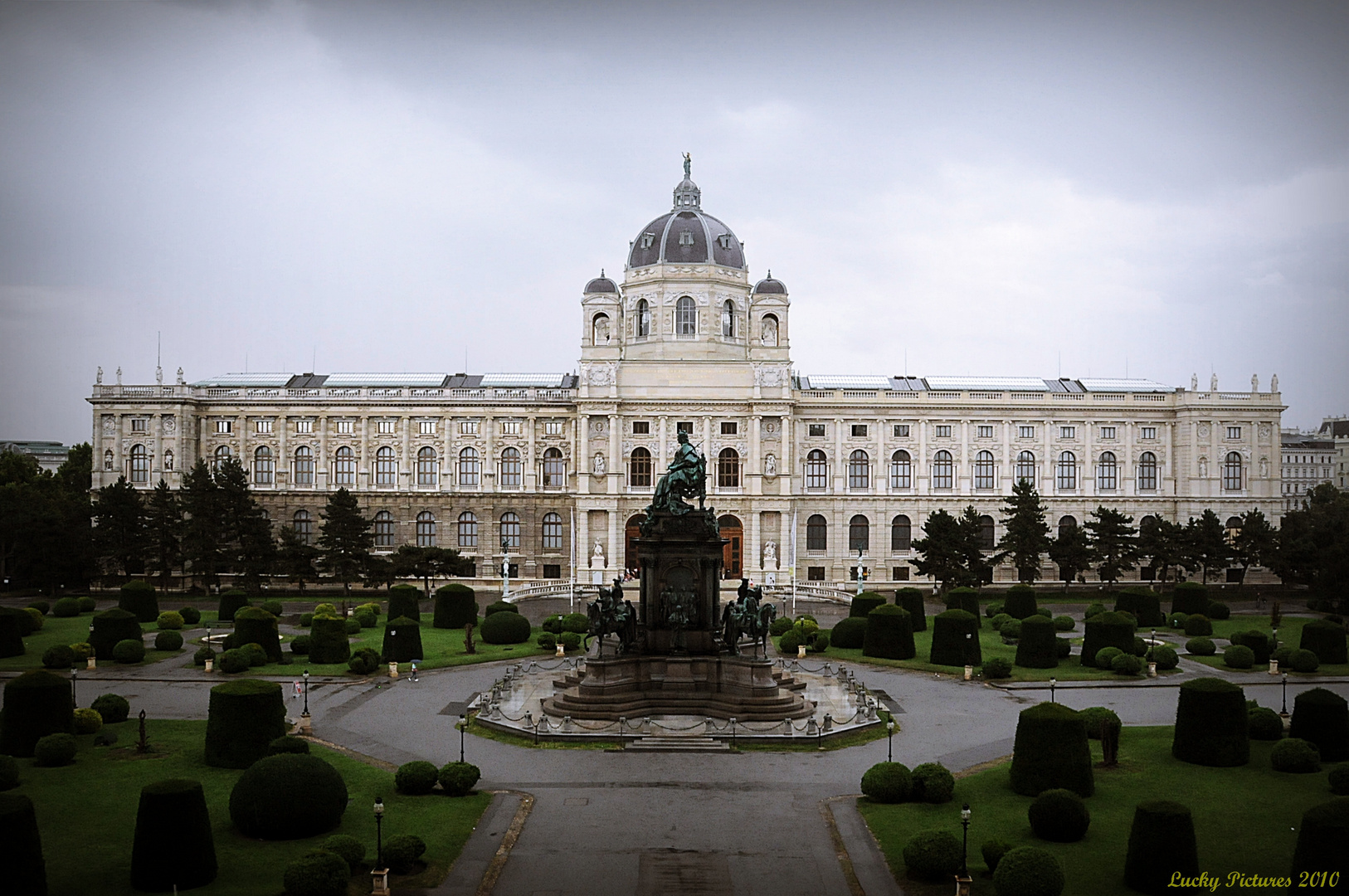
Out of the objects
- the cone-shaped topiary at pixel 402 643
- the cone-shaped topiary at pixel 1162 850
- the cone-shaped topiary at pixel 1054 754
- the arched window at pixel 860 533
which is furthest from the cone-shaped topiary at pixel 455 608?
the cone-shaped topiary at pixel 1162 850

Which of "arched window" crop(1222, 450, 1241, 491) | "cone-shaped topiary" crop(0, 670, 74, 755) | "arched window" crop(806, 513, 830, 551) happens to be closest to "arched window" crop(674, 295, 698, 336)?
"arched window" crop(806, 513, 830, 551)

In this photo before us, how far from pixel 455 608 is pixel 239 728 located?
90.0ft

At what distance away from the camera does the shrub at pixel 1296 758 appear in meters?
28.8

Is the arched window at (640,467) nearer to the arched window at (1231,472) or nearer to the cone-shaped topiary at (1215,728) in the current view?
the arched window at (1231,472)

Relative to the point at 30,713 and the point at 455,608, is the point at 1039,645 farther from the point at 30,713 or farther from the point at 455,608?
the point at 30,713

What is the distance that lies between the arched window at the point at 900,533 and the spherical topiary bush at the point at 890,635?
3337cm

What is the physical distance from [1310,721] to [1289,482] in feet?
340

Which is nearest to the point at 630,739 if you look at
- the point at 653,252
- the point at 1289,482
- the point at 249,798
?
the point at 249,798

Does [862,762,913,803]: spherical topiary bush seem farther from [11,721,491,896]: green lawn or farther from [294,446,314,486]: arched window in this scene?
[294,446,314,486]: arched window

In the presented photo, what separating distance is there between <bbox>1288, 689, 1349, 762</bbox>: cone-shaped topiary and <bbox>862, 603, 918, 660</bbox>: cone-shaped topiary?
19146 mm

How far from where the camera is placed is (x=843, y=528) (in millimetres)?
81062

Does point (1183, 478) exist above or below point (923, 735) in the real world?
above

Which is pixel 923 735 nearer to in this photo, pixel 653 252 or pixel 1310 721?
pixel 1310 721

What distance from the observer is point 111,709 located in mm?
33969
